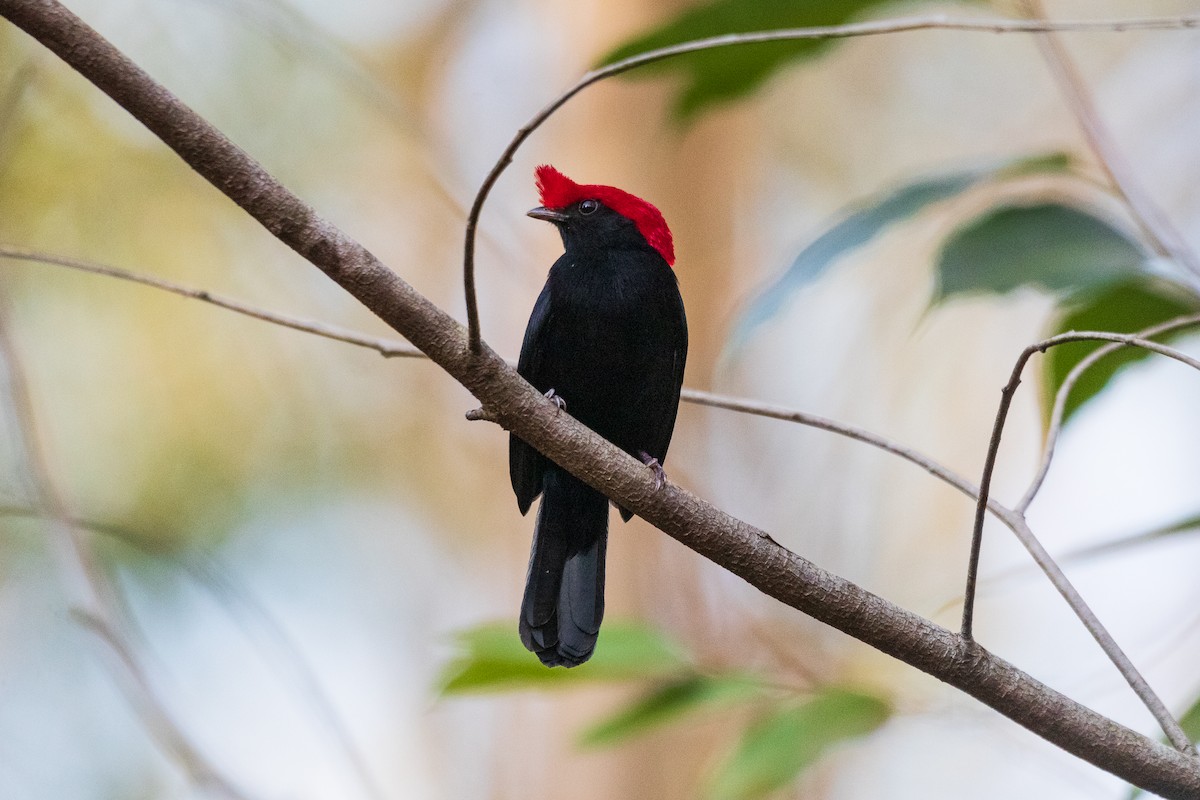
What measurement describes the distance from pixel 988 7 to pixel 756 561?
1.86m

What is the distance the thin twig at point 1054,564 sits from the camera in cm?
166

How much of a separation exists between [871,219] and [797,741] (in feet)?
4.19

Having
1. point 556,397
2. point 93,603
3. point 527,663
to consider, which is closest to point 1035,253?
point 556,397

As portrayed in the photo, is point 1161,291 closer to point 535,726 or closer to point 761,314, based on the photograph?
point 761,314

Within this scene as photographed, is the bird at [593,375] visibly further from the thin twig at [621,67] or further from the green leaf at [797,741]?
the thin twig at [621,67]

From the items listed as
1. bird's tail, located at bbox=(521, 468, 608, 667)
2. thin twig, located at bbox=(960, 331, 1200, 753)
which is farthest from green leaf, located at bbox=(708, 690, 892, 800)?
thin twig, located at bbox=(960, 331, 1200, 753)

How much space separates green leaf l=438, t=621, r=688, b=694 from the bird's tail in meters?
0.09

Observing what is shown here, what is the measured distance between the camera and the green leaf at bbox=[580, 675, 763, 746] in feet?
9.26

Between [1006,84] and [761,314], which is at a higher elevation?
[1006,84]

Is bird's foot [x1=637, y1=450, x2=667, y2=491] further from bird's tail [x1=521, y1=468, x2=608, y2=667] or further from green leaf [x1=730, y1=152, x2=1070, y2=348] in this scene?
green leaf [x1=730, y1=152, x2=1070, y2=348]

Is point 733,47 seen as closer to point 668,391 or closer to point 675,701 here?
point 668,391

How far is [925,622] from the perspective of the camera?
74.5 inches

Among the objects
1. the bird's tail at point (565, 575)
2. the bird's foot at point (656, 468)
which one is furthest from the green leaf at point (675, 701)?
the bird's foot at point (656, 468)

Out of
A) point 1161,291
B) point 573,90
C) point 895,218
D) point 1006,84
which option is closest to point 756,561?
point 573,90
